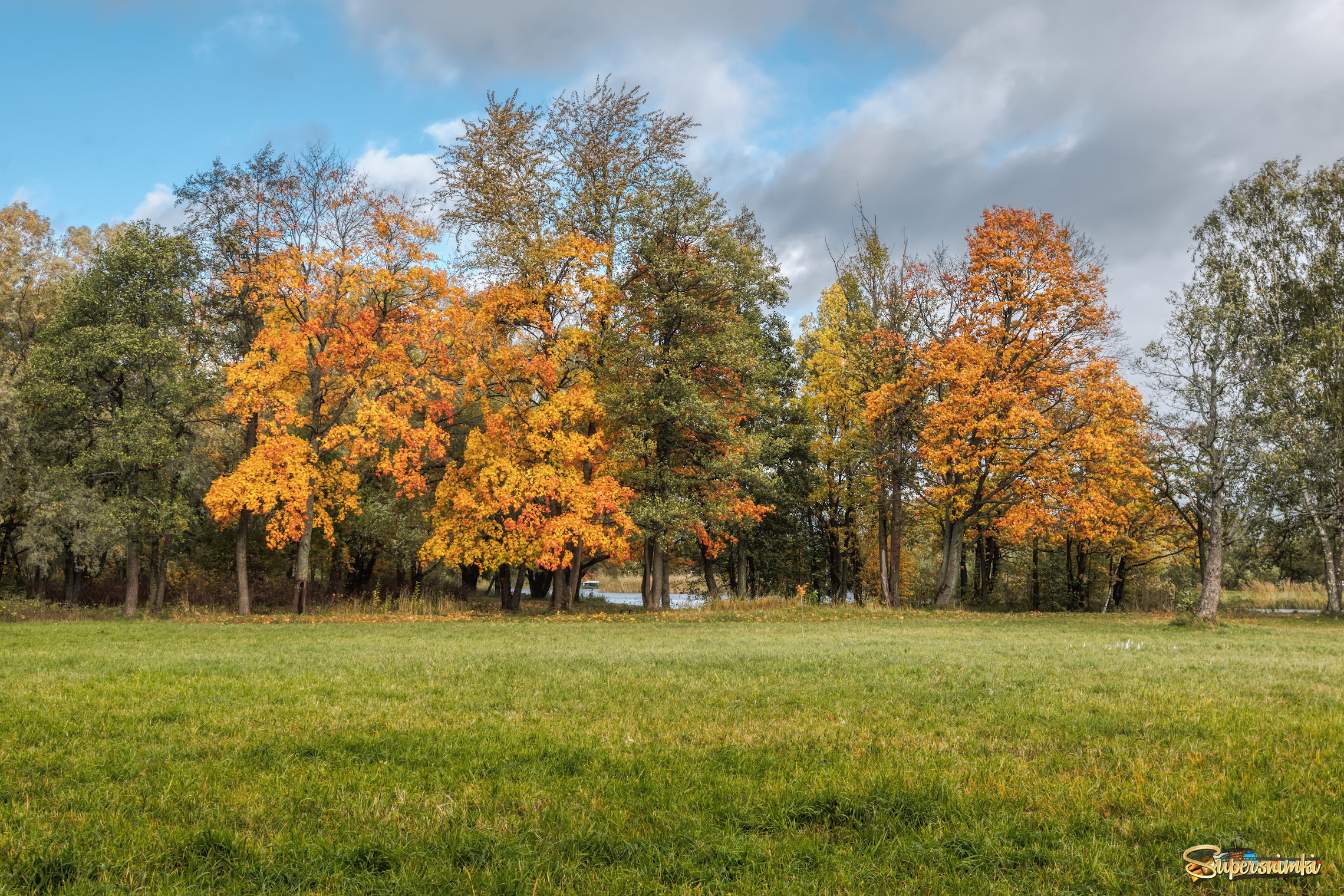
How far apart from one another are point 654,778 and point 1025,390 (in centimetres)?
2880

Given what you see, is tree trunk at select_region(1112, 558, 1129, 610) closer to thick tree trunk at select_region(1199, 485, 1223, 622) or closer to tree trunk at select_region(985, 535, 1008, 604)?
tree trunk at select_region(985, 535, 1008, 604)

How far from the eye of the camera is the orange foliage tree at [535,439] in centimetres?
2662

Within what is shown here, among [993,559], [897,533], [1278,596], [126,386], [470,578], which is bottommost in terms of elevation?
[1278,596]

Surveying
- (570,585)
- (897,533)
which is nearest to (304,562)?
(570,585)

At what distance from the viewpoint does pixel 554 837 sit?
180 inches

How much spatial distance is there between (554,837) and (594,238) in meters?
27.5

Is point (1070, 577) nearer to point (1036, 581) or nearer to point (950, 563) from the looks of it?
point (1036, 581)

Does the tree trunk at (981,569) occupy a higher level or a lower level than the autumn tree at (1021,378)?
lower

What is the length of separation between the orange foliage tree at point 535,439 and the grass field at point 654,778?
49.2ft

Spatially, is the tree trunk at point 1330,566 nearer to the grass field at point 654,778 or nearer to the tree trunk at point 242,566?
the grass field at point 654,778
